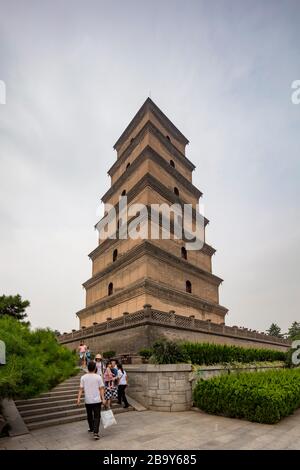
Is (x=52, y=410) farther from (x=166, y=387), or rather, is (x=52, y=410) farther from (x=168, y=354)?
(x=168, y=354)

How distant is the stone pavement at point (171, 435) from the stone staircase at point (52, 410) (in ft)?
1.15

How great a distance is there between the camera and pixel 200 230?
29.6 meters

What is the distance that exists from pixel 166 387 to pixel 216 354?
3290mm

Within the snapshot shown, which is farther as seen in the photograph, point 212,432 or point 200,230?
point 200,230

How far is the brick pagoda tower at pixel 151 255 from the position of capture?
22.2 metres

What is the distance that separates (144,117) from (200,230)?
12.0 m

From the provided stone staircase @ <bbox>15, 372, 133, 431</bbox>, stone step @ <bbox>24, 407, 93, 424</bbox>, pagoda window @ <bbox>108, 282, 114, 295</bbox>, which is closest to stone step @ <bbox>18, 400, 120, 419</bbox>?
stone staircase @ <bbox>15, 372, 133, 431</bbox>

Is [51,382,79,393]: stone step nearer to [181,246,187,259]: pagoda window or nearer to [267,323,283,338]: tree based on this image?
[181,246,187,259]: pagoda window

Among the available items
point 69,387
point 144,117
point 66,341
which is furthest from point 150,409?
point 144,117

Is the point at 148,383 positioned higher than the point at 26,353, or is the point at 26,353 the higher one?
the point at 26,353

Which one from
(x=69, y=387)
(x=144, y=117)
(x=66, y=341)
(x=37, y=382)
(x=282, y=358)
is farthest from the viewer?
(x=144, y=117)

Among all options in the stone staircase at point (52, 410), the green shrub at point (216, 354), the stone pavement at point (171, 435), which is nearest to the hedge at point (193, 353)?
the green shrub at point (216, 354)
